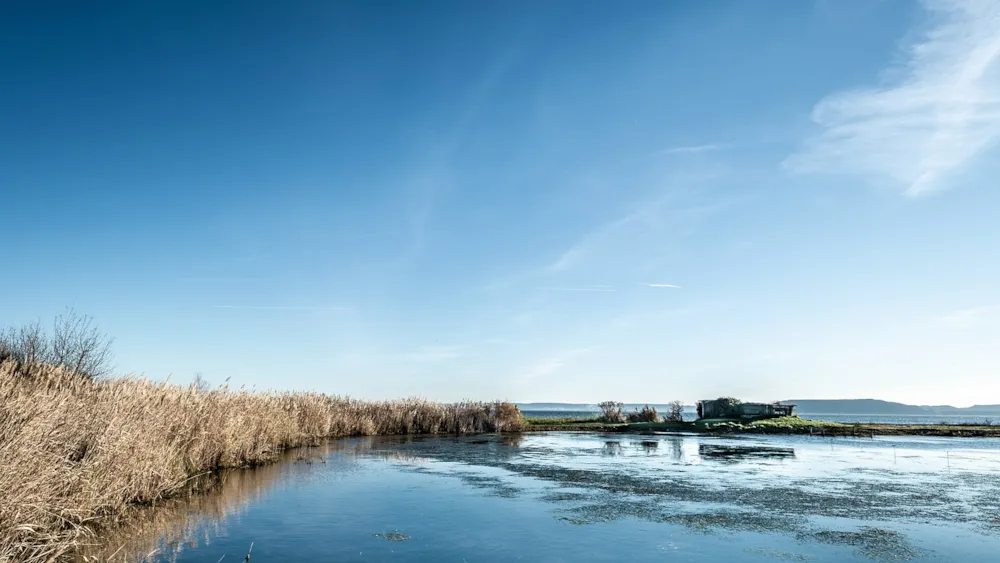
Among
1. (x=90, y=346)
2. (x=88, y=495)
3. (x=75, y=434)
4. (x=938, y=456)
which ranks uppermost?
(x=90, y=346)

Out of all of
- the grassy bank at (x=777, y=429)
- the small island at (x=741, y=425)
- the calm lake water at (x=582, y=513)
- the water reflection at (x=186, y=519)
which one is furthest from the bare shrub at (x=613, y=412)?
the water reflection at (x=186, y=519)

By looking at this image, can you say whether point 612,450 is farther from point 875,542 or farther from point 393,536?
point 393,536

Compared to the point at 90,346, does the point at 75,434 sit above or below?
below

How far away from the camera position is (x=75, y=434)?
36.2ft

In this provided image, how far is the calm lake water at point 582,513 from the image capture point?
9750 mm

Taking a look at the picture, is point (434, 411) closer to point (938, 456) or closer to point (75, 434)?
point (938, 456)

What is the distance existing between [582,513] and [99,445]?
29.8 feet

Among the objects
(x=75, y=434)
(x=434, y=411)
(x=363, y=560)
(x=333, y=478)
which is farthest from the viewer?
(x=434, y=411)

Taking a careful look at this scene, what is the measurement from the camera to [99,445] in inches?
434

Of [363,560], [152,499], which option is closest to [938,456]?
[363,560]

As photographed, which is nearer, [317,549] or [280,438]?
[317,549]

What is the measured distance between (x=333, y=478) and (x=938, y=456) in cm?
2554

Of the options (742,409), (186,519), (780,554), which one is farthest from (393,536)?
(742,409)

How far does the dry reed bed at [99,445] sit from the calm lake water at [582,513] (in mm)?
856
